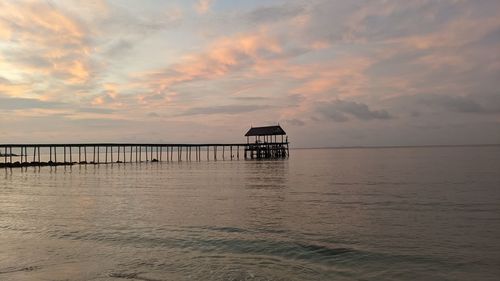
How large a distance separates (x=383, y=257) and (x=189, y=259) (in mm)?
4582

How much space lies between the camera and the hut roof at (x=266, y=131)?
2881 inches

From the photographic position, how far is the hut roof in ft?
240

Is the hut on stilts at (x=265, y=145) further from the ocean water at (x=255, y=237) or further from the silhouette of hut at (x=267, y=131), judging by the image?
the ocean water at (x=255, y=237)

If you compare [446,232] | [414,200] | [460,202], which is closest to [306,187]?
[414,200]

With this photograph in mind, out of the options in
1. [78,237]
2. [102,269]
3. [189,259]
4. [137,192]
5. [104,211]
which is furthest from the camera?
[137,192]

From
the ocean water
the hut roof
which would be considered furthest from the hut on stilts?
the ocean water

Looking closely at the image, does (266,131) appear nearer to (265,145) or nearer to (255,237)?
(265,145)

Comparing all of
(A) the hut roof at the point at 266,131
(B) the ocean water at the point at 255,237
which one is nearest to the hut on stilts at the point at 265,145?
(A) the hut roof at the point at 266,131

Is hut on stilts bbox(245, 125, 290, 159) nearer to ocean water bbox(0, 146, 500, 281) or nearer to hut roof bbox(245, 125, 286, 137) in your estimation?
hut roof bbox(245, 125, 286, 137)

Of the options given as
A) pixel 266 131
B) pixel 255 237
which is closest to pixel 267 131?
pixel 266 131

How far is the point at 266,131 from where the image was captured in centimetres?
7500

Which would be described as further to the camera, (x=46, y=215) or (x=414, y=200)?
(x=414, y=200)

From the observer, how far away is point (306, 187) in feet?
87.9

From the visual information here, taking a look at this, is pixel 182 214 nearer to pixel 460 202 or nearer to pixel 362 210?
pixel 362 210
